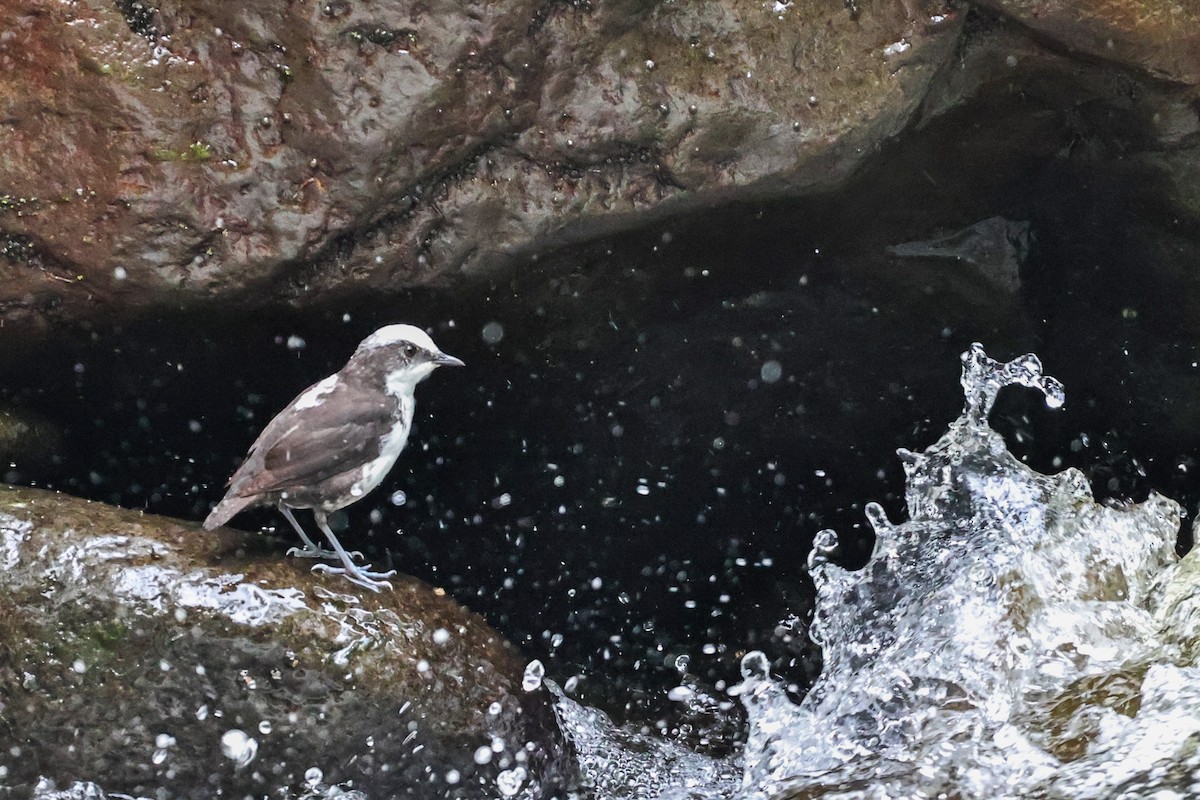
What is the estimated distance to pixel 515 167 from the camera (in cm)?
408

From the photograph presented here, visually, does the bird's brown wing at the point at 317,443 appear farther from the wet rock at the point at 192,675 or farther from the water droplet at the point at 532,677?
the water droplet at the point at 532,677

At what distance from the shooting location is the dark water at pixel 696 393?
4402 millimetres

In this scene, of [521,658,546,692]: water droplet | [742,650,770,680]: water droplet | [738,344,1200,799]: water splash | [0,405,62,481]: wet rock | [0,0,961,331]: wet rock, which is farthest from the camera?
[742,650,770,680]: water droplet

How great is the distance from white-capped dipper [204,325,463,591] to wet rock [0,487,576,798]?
0.90 feet

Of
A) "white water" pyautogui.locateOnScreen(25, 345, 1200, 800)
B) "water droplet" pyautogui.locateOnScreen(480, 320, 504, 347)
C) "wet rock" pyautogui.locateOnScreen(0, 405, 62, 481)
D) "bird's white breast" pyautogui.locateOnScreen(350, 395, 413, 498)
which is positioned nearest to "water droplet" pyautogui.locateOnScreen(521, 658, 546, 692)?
"white water" pyautogui.locateOnScreen(25, 345, 1200, 800)

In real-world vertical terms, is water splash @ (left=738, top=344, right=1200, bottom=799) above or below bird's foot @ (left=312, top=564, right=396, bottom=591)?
above

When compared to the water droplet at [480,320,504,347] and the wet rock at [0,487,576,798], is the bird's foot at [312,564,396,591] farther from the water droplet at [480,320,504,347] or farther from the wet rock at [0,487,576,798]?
the water droplet at [480,320,504,347]

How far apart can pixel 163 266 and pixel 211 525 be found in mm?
966

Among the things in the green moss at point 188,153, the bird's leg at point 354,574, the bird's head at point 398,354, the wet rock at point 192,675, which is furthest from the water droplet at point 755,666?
the green moss at point 188,153

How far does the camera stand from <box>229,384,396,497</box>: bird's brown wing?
3.88 m

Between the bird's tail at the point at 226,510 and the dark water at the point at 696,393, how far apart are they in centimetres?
77

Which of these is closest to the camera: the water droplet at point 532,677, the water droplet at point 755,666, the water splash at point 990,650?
the water splash at point 990,650

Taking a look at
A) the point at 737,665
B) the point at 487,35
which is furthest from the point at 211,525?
the point at 737,665

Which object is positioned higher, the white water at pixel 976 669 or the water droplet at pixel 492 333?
the water droplet at pixel 492 333
